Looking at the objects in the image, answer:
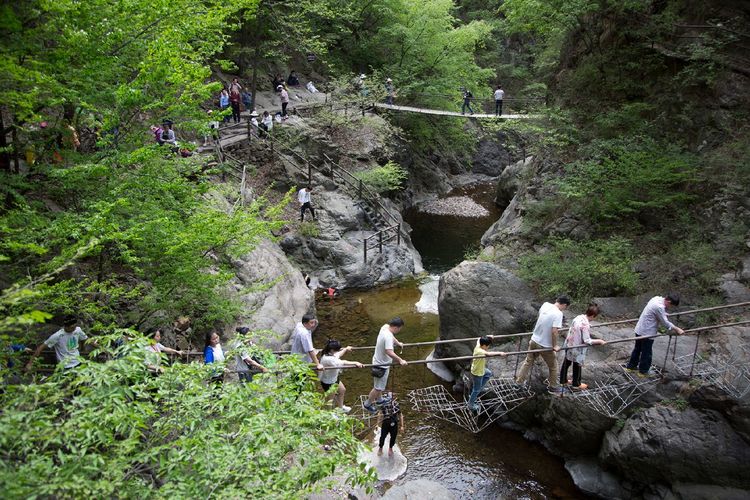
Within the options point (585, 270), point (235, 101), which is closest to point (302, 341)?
point (585, 270)

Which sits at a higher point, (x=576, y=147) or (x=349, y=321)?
(x=576, y=147)

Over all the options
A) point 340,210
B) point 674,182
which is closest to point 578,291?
point 674,182

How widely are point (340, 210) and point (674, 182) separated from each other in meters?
12.5

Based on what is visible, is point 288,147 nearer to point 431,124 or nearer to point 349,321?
point 349,321

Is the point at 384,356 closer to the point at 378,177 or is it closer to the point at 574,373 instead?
the point at 574,373

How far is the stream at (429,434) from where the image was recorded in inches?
370

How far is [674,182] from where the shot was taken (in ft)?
42.7

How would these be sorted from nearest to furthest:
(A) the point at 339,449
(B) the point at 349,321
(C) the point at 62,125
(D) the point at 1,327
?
(D) the point at 1,327 < (A) the point at 339,449 < (C) the point at 62,125 < (B) the point at 349,321

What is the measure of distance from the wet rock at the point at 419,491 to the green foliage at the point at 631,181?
8745 mm

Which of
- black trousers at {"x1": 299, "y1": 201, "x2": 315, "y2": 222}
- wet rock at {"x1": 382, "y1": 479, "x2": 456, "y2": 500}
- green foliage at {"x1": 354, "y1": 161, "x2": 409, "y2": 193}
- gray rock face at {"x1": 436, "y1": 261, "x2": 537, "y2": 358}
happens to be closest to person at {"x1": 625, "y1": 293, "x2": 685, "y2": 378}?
gray rock face at {"x1": 436, "y1": 261, "x2": 537, "y2": 358}

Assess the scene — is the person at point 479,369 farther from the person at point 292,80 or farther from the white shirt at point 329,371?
the person at point 292,80

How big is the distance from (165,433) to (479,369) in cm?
617

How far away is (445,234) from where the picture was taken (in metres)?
26.7

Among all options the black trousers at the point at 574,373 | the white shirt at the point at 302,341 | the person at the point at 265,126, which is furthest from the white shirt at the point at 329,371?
the person at the point at 265,126
